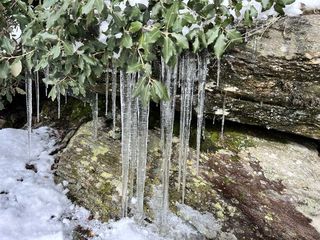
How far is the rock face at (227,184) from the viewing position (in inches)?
145

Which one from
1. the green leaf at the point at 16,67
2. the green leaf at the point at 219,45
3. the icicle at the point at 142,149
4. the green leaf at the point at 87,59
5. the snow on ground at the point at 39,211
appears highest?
the green leaf at the point at 219,45

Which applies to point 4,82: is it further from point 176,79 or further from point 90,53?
point 176,79

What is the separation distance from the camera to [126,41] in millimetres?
2826

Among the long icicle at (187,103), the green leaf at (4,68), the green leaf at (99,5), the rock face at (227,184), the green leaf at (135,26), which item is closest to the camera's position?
the green leaf at (99,5)

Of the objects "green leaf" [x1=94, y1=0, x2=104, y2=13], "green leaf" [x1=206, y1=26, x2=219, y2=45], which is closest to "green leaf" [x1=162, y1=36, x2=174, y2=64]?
"green leaf" [x1=94, y1=0, x2=104, y2=13]

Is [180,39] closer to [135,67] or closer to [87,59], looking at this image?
[135,67]

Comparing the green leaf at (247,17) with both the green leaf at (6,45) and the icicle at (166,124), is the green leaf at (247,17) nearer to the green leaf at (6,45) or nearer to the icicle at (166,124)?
the icicle at (166,124)

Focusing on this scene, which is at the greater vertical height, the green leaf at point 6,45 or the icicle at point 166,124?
the green leaf at point 6,45

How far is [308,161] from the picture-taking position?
14.8ft

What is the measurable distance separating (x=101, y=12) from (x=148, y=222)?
1891 mm

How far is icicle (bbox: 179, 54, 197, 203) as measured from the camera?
12.5ft

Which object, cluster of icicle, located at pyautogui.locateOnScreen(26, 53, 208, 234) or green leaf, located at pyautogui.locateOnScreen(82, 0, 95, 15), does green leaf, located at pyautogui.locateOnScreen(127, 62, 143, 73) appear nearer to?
green leaf, located at pyautogui.locateOnScreen(82, 0, 95, 15)

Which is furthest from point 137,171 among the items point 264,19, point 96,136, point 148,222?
point 264,19

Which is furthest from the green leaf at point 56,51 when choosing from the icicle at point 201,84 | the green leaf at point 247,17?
the green leaf at point 247,17
